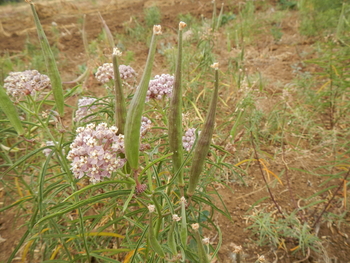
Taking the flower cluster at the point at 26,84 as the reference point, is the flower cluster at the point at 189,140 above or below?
below

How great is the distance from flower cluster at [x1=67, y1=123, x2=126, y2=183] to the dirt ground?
1031 millimetres

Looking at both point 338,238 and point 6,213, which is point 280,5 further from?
point 6,213

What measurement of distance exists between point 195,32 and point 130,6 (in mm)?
6462

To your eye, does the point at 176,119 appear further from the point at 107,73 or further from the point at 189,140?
the point at 107,73

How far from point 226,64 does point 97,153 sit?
384cm

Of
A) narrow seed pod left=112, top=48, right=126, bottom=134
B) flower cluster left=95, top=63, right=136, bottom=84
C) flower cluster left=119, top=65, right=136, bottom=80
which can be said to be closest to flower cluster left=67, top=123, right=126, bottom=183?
narrow seed pod left=112, top=48, right=126, bottom=134

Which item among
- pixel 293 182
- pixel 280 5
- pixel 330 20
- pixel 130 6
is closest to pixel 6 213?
pixel 293 182

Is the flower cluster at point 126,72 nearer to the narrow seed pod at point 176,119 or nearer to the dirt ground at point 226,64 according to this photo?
the dirt ground at point 226,64

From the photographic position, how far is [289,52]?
4457 millimetres

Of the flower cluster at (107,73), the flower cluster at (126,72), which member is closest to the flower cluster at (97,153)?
the flower cluster at (107,73)

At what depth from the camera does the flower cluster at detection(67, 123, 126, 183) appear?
3.00 feet

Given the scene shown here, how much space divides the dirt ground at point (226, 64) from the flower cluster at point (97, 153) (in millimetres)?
1031

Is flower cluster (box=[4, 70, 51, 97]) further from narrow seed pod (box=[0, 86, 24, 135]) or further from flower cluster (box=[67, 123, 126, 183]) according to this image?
flower cluster (box=[67, 123, 126, 183])

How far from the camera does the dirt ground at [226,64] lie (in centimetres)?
186
